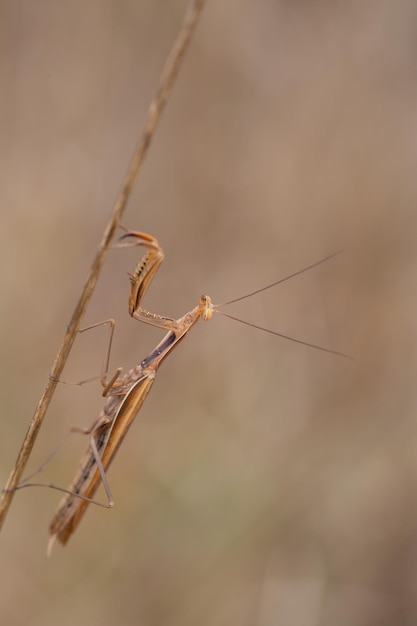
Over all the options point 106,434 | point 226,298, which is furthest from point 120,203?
point 226,298

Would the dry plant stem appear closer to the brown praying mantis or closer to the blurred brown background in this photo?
the brown praying mantis

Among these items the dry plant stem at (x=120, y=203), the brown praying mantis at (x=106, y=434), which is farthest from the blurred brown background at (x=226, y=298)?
the dry plant stem at (x=120, y=203)

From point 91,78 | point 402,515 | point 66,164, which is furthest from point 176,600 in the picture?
point 91,78

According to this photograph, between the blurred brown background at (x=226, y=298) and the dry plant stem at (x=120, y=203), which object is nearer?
the dry plant stem at (x=120, y=203)

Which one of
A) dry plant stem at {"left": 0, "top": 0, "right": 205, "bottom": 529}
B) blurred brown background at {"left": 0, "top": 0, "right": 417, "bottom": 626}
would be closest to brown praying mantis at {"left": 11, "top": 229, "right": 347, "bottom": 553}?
dry plant stem at {"left": 0, "top": 0, "right": 205, "bottom": 529}

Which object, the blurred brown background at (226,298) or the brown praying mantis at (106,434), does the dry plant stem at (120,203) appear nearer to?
the brown praying mantis at (106,434)
